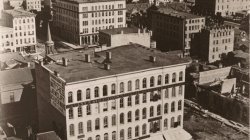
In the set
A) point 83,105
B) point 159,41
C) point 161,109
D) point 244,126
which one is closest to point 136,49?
point 161,109

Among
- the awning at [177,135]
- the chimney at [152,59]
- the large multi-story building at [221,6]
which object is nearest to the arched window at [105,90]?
the chimney at [152,59]

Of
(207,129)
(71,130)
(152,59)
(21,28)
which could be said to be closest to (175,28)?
(21,28)

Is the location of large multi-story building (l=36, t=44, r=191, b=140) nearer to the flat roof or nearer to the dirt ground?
the flat roof

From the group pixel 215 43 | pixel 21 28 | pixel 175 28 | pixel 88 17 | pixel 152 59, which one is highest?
pixel 88 17

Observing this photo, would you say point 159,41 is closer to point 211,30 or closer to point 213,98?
point 211,30

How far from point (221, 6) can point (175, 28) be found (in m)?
53.8

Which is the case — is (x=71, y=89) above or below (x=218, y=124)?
above

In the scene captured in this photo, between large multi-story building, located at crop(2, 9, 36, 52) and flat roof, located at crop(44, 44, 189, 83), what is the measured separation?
65.4 metres

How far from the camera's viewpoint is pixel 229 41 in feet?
455

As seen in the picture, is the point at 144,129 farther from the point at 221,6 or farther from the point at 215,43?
the point at 221,6

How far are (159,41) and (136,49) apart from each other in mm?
61479

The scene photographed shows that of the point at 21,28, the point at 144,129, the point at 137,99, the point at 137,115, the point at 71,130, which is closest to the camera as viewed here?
the point at 71,130

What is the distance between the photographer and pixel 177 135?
82938 mm

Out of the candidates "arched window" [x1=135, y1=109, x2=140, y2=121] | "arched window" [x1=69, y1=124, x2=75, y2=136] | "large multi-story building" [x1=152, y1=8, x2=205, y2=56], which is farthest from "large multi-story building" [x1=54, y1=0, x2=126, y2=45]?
"arched window" [x1=69, y1=124, x2=75, y2=136]
